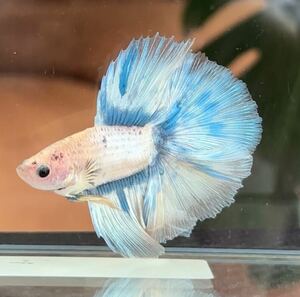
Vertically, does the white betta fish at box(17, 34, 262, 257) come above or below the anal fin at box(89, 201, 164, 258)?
above

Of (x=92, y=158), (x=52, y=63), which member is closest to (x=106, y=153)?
(x=92, y=158)

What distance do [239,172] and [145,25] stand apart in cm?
14

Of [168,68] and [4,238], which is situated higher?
[168,68]

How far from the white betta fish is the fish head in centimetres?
2

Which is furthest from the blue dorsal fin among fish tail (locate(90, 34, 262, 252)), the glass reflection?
the glass reflection

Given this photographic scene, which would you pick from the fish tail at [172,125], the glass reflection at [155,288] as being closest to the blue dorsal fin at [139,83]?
the fish tail at [172,125]

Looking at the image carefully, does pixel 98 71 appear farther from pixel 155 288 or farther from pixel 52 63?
pixel 155 288

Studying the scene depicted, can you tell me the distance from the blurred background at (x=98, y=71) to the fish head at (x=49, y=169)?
3.2 inches

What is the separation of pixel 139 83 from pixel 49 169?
86 millimetres

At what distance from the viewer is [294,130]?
513 millimetres

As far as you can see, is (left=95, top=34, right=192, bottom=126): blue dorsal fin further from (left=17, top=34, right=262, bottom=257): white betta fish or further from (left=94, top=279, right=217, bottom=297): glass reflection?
(left=94, top=279, right=217, bottom=297): glass reflection

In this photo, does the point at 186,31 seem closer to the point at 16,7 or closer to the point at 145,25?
the point at 145,25

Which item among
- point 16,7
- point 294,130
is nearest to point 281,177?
point 294,130

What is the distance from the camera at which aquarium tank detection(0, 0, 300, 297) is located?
1.62ft
